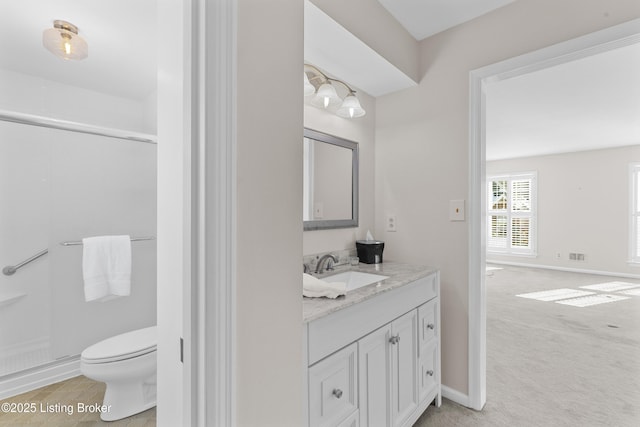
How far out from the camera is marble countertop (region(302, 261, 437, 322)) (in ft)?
3.44

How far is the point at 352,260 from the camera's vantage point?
1988 millimetres

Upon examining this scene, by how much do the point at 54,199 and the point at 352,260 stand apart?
2.41m

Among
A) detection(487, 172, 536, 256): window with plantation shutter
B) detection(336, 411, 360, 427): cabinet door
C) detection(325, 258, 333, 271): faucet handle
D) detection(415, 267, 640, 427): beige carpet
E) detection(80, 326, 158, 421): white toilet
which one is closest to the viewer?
detection(336, 411, 360, 427): cabinet door

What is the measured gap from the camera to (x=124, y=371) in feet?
5.42

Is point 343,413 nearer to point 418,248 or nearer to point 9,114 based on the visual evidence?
point 418,248

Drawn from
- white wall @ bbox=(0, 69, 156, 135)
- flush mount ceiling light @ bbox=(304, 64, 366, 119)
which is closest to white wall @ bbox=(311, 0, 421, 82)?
flush mount ceiling light @ bbox=(304, 64, 366, 119)

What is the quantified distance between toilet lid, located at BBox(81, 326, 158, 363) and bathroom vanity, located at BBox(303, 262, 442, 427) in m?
1.26

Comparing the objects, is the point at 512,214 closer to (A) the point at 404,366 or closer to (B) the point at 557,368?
(B) the point at 557,368

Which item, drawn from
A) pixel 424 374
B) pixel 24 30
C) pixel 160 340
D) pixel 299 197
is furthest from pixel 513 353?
pixel 24 30

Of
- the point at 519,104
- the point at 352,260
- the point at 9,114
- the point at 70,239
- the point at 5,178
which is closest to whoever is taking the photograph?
the point at 9,114

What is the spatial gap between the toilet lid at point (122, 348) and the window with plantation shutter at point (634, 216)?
7810 millimetres

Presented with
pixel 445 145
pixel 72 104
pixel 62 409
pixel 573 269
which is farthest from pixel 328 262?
pixel 573 269

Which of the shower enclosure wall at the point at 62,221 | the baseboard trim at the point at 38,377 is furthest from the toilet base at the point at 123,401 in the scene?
the shower enclosure wall at the point at 62,221

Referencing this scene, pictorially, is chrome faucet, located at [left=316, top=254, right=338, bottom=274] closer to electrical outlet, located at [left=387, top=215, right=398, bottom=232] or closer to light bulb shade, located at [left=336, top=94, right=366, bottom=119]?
electrical outlet, located at [left=387, top=215, right=398, bottom=232]
